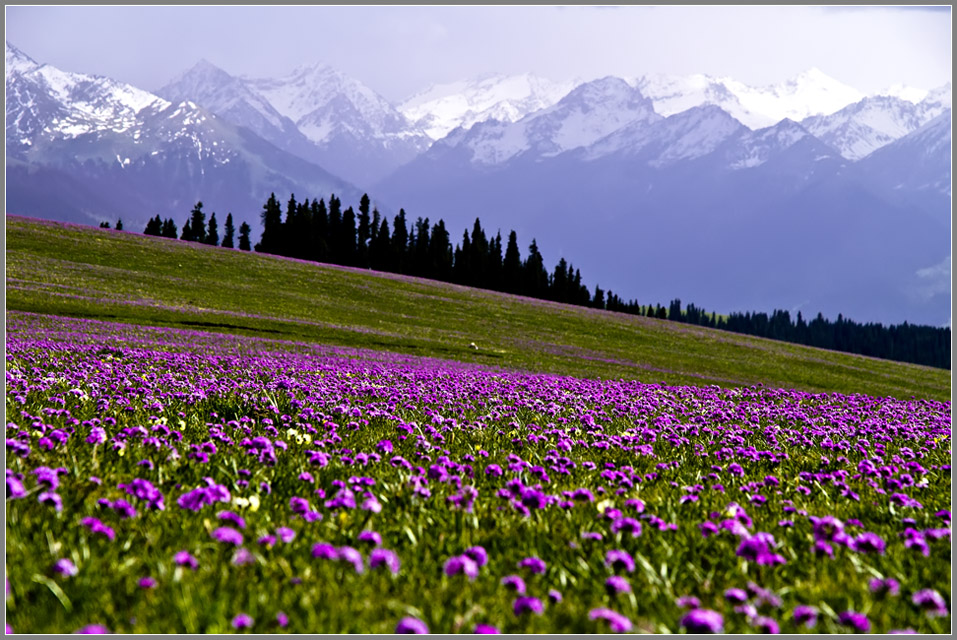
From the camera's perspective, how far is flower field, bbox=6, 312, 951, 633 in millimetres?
3459

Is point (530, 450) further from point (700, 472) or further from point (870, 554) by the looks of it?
point (870, 554)

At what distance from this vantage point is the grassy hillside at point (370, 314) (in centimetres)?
4116

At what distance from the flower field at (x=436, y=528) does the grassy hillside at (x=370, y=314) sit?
27406 mm

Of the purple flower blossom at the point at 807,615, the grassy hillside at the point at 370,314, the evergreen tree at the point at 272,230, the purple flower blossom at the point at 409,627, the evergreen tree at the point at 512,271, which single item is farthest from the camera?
the evergreen tree at the point at 512,271

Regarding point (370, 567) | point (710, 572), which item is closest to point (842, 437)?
point (710, 572)

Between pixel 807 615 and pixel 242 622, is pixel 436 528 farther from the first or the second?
pixel 807 615

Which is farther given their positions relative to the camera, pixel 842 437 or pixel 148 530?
pixel 842 437

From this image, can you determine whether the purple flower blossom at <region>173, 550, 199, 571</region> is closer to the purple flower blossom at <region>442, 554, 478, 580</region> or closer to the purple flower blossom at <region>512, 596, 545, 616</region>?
the purple flower blossom at <region>442, 554, 478, 580</region>

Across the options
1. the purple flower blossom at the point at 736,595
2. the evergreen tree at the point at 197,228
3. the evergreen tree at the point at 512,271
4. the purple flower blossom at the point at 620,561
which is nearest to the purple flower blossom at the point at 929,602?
the purple flower blossom at the point at 736,595

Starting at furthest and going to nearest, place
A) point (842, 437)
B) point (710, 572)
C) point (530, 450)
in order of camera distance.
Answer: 1. point (842, 437)
2. point (530, 450)
3. point (710, 572)

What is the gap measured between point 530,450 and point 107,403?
5.29 m

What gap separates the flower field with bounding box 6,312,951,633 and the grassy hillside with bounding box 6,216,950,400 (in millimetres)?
27406

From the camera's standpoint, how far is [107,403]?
29.3ft

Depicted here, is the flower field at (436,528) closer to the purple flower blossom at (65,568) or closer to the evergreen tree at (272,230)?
the purple flower blossom at (65,568)
